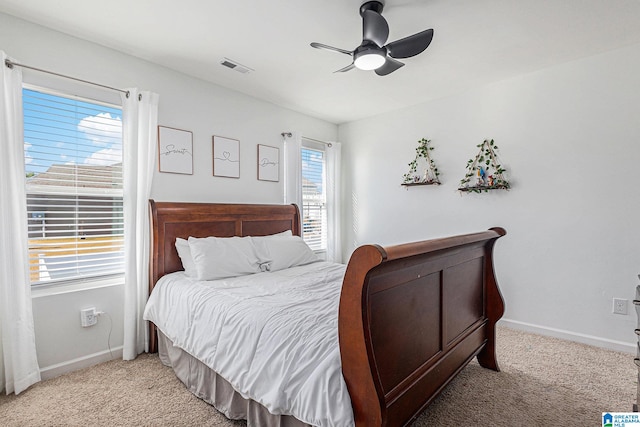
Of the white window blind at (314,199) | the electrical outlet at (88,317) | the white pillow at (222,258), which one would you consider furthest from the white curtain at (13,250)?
the white window blind at (314,199)

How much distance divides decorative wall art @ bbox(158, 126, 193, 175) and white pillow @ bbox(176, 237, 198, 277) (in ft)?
2.28

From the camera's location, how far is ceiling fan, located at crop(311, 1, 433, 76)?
1.98 metres

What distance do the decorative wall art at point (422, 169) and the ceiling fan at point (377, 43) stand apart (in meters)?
1.84

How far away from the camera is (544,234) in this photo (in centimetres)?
311

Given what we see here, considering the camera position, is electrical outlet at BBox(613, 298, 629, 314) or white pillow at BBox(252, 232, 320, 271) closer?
electrical outlet at BBox(613, 298, 629, 314)

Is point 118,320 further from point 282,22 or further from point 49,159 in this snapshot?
point 282,22

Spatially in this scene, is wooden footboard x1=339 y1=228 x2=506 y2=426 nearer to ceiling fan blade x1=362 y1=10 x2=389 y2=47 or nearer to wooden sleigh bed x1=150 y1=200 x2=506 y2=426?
wooden sleigh bed x1=150 y1=200 x2=506 y2=426

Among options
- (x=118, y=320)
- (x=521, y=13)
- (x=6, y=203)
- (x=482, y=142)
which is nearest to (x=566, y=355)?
(x=482, y=142)

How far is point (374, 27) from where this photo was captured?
199 centimetres

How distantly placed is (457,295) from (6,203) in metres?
3.01

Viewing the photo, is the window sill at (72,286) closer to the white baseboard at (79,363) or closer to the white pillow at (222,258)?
the white baseboard at (79,363)

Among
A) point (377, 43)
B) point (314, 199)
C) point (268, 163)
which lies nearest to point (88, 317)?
point (268, 163)

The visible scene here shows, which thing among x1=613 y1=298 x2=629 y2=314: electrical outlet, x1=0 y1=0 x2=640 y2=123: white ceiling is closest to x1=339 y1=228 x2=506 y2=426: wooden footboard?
x1=613 y1=298 x2=629 y2=314: electrical outlet
